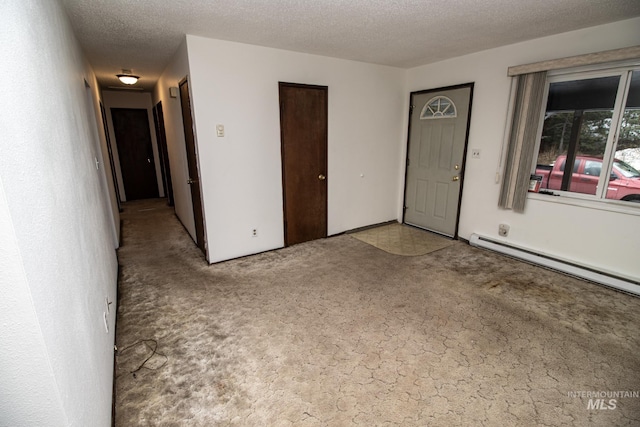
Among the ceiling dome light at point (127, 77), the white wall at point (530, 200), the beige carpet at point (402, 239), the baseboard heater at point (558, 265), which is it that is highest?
the ceiling dome light at point (127, 77)

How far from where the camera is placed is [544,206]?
341 cm

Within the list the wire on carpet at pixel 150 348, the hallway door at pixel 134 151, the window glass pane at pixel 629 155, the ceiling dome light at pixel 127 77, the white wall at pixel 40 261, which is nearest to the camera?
the white wall at pixel 40 261

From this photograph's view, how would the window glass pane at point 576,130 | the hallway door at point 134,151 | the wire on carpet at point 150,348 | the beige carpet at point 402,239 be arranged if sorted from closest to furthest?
the wire on carpet at point 150,348 < the window glass pane at point 576,130 < the beige carpet at point 402,239 < the hallway door at point 134,151

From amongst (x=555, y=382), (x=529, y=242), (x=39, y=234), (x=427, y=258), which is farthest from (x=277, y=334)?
(x=529, y=242)

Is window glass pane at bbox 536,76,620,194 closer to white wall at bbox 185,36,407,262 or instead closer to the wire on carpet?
white wall at bbox 185,36,407,262

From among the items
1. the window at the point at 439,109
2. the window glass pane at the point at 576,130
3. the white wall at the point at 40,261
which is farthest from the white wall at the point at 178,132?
the window glass pane at the point at 576,130

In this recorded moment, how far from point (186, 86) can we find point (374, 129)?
105 inches

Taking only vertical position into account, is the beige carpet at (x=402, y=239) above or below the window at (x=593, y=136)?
below

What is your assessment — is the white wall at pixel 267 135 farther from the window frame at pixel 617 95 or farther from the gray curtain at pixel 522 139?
the window frame at pixel 617 95

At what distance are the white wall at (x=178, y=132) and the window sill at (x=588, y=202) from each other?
4.33 metres

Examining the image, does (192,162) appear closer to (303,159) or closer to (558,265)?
(303,159)

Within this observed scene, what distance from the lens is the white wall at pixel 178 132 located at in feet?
12.1

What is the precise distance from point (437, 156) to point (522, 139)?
1.16 m

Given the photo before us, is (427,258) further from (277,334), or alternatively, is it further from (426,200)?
(277,334)
